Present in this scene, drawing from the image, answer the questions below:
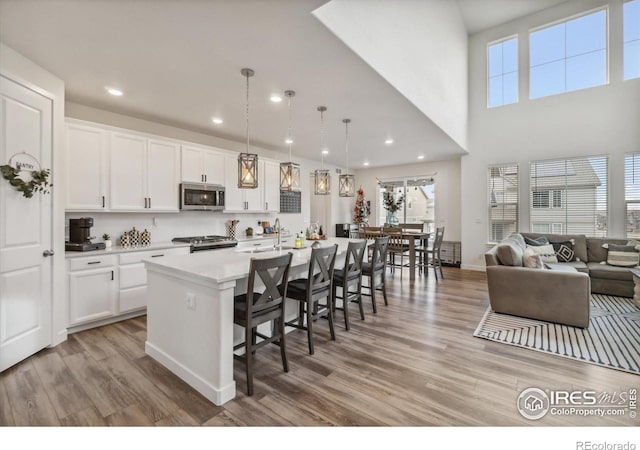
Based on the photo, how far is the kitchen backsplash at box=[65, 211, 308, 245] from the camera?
12.4 ft

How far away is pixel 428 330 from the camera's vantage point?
3.22 metres

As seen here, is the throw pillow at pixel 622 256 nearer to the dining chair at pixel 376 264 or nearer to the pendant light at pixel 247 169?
the dining chair at pixel 376 264

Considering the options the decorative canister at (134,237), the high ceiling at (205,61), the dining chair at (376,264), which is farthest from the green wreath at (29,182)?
the dining chair at (376,264)

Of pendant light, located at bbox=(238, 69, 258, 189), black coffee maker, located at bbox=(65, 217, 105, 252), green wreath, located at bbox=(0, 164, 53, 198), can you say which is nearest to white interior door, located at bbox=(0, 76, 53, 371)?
green wreath, located at bbox=(0, 164, 53, 198)

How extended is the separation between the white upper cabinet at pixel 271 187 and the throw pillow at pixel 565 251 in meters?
5.16

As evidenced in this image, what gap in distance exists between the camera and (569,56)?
5758 millimetres

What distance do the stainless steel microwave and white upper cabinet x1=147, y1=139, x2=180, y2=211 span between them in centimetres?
11

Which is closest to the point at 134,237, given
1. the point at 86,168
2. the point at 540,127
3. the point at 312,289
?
the point at 86,168

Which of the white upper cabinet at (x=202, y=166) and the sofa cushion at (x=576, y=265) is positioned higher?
the white upper cabinet at (x=202, y=166)

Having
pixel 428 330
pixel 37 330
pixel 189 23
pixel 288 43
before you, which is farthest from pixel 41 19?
pixel 428 330

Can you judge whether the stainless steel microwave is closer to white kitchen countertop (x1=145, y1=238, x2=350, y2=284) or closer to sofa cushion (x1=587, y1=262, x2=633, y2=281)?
white kitchen countertop (x1=145, y1=238, x2=350, y2=284)

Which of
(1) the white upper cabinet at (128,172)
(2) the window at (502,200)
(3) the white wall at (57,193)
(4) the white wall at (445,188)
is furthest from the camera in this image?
(4) the white wall at (445,188)

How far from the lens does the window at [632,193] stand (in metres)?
5.08
